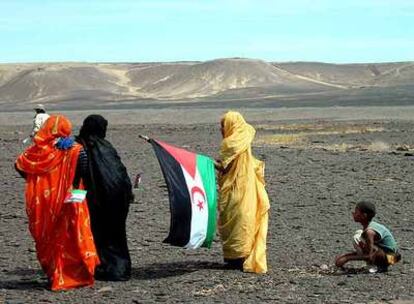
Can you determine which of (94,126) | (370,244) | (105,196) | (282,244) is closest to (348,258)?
(370,244)

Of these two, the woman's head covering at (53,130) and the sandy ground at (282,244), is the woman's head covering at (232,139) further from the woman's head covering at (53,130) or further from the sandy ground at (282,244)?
the woman's head covering at (53,130)

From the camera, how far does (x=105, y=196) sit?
795cm

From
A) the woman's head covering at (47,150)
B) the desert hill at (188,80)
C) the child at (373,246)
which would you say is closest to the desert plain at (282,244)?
the child at (373,246)

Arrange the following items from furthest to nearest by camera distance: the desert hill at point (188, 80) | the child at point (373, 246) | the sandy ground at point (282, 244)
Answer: the desert hill at point (188, 80), the child at point (373, 246), the sandy ground at point (282, 244)

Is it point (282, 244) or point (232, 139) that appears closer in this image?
point (232, 139)

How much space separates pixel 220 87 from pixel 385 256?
12154 centimetres

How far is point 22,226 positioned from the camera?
38.3 feet

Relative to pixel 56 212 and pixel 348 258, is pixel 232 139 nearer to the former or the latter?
pixel 348 258

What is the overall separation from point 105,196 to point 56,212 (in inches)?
19.0

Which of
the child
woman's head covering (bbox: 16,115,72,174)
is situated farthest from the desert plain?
woman's head covering (bbox: 16,115,72,174)

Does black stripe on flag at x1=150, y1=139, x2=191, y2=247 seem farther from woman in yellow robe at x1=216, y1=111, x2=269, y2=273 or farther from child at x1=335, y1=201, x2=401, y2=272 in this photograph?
child at x1=335, y1=201, x2=401, y2=272

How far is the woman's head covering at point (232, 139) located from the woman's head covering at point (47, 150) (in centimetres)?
153

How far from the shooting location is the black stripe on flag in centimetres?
817

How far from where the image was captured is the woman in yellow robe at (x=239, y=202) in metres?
8.34
